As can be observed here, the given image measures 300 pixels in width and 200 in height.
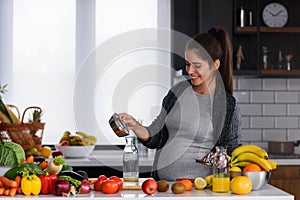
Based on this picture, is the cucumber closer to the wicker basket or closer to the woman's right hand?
the woman's right hand

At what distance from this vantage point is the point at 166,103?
3.32 meters

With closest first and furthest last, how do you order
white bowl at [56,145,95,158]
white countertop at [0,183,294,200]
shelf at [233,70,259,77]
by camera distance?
white countertop at [0,183,294,200], white bowl at [56,145,95,158], shelf at [233,70,259,77]

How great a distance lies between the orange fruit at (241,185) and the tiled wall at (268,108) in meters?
2.40

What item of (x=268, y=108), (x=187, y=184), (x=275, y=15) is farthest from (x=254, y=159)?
(x=275, y=15)

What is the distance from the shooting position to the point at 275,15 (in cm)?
491

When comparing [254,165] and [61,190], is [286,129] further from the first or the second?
[61,190]

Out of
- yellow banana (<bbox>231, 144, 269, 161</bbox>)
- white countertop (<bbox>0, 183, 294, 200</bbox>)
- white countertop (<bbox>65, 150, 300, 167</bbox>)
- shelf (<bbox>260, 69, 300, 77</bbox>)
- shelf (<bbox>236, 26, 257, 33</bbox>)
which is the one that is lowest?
white countertop (<bbox>65, 150, 300, 167</bbox>)

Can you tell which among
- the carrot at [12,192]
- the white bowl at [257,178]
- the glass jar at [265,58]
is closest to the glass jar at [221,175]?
the white bowl at [257,178]

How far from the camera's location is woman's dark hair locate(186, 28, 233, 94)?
3164mm

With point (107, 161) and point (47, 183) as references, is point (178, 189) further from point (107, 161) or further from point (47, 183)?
point (107, 161)

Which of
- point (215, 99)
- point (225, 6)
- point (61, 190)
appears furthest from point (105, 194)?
point (225, 6)

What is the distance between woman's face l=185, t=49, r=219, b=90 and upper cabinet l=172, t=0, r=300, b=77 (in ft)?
4.83

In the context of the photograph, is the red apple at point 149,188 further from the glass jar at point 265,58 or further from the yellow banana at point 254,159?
the glass jar at point 265,58

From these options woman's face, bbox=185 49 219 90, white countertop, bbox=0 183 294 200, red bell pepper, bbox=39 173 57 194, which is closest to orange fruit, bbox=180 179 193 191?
white countertop, bbox=0 183 294 200
